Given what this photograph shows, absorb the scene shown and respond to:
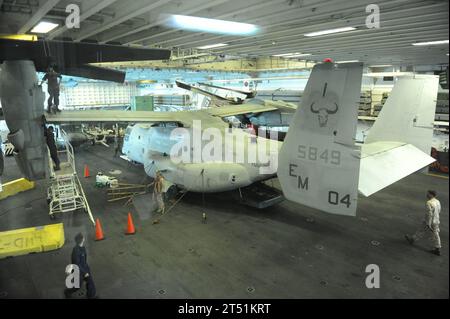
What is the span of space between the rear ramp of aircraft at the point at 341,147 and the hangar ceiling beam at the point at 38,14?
3.85m

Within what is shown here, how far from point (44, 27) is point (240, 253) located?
5.76 m

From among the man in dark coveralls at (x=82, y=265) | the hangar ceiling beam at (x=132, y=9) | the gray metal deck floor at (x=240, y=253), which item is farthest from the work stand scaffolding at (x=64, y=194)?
the hangar ceiling beam at (x=132, y=9)

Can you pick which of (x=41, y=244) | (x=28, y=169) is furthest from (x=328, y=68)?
(x=41, y=244)

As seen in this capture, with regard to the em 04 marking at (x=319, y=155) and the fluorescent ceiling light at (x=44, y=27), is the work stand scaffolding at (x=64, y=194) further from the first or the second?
Result: the em 04 marking at (x=319, y=155)

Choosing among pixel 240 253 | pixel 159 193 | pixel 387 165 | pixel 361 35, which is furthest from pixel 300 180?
pixel 159 193

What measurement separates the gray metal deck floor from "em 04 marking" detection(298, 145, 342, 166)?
3.93 feet

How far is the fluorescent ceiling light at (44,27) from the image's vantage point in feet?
16.4

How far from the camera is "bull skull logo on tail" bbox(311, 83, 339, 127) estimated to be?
4.34 metres

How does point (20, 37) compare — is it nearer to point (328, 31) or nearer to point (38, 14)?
point (38, 14)

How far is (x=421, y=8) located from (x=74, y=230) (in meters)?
8.45

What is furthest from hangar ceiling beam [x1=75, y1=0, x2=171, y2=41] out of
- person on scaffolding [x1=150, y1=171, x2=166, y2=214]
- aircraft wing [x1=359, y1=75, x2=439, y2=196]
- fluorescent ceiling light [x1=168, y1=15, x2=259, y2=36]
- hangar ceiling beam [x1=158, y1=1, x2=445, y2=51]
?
person on scaffolding [x1=150, y1=171, x2=166, y2=214]

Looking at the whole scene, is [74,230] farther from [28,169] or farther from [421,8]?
[421,8]

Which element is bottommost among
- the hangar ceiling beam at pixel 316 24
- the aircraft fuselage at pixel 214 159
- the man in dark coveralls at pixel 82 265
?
the man in dark coveralls at pixel 82 265

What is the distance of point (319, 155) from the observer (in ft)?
14.8
